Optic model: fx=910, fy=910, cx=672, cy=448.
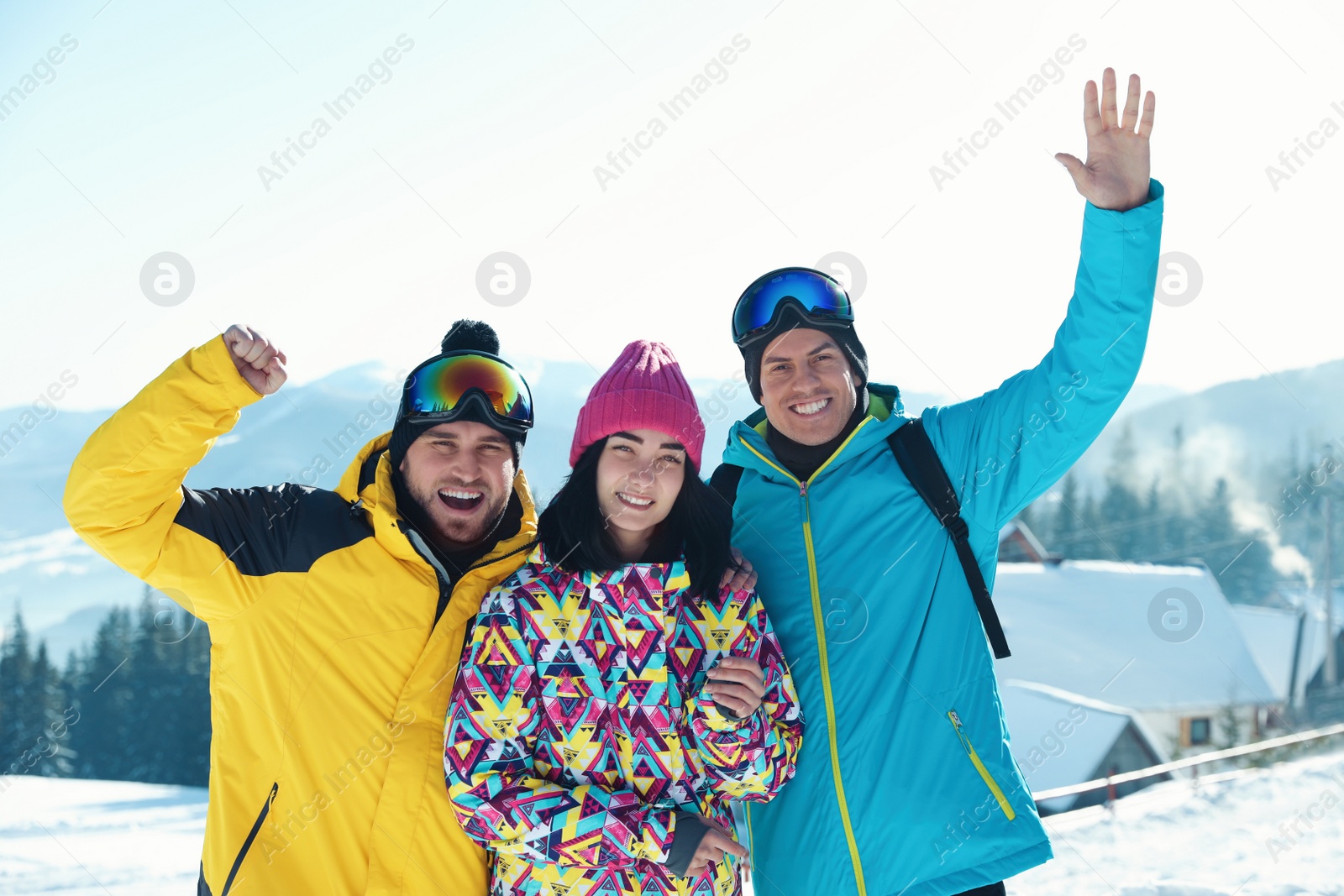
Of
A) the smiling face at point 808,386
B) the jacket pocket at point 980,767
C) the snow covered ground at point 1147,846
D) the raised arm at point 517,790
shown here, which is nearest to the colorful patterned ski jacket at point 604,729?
the raised arm at point 517,790

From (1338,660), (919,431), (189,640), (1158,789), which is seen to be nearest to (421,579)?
(919,431)

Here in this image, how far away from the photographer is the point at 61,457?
93625mm

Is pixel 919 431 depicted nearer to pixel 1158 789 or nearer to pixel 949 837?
pixel 949 837

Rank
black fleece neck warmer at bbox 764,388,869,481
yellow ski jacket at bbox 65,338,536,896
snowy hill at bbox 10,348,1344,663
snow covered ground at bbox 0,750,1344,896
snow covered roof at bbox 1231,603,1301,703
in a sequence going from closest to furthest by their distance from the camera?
yellow ski jacket at bbox 65,338,536,896 → black fleece neck warmer at bbox 764,388,869,481 → snow covered ground at bbox 0,750,1344,896 → snow covered roof at bbox 1231,603,1301,703 → snowy hill at bbox 10,348,1344,663

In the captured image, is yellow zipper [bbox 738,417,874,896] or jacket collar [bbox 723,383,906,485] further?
jacket collar [bbox 723,383,906,485]

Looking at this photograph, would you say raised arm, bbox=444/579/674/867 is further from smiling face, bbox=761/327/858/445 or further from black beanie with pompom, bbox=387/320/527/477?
smiling face, bbox=761/327/858/445

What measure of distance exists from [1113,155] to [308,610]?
A: 2905 mm

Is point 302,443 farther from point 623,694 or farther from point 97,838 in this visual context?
point 623,694

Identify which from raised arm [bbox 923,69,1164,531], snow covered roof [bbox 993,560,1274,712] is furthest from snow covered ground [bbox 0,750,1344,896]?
snow covered roof [bbox 993,560,1274,712]

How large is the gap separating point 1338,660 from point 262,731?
45445mm

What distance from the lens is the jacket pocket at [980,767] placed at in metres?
2.75

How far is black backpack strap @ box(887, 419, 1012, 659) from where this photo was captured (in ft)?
9.74

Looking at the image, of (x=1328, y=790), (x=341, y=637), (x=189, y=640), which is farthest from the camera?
(x=189, y=640)

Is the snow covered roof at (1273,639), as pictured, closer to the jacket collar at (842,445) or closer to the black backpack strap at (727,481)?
the jacket collar at (842,445)
